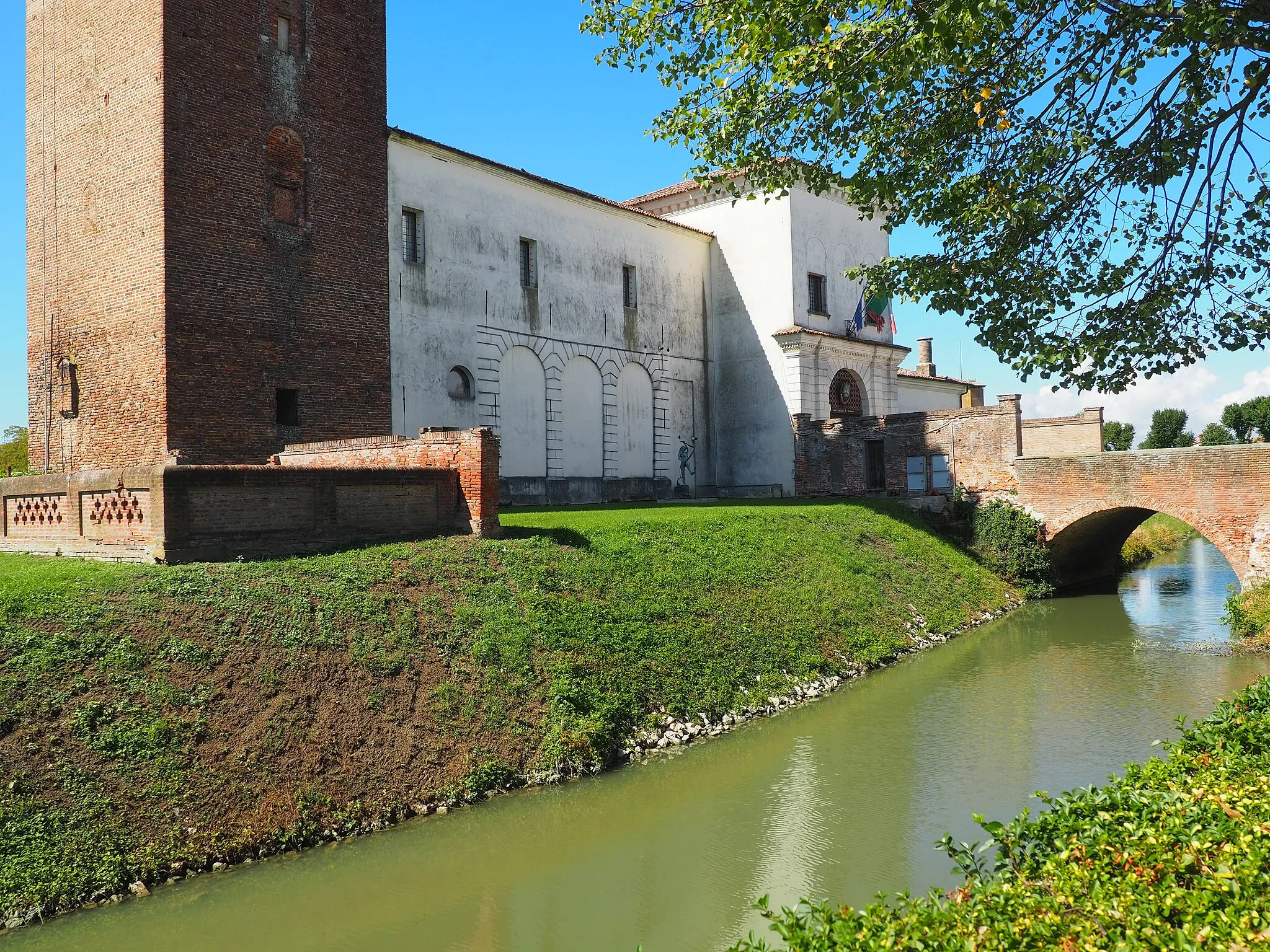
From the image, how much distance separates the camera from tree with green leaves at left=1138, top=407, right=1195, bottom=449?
60.1m

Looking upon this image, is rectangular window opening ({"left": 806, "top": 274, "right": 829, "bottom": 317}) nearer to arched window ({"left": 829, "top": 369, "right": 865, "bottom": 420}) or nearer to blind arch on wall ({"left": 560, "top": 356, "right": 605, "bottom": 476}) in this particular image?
arched window ({"left": 829, "top": 369, "right": 865, "bottom": 420})

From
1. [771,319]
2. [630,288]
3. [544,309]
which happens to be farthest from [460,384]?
[771,319]

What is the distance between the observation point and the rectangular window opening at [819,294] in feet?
98.0

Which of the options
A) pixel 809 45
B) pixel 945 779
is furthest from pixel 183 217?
pixel 945 779

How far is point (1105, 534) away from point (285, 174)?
20.8 meters

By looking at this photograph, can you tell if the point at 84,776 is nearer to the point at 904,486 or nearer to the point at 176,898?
the point at 176,898

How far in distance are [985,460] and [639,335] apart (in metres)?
9.77

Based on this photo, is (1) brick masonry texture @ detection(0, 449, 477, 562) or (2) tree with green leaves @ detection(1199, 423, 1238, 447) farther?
(2) tree with green leaves @ detection(1199, 423, 1238, 447)

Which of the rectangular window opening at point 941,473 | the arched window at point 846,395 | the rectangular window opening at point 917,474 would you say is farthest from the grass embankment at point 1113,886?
the arched window at point 846,395

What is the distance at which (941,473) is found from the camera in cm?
2611

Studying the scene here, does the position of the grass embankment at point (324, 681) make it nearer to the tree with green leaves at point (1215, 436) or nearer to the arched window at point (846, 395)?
the arched window at point (846, 395)

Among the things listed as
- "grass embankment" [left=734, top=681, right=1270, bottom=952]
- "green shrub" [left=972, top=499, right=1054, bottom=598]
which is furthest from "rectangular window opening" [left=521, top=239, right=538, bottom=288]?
"grass embankment" [left=734, top=681, right=1270, bottom=952]

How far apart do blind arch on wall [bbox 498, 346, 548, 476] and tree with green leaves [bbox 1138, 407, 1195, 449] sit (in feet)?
162

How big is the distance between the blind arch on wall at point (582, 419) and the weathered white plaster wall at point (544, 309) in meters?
0.04
